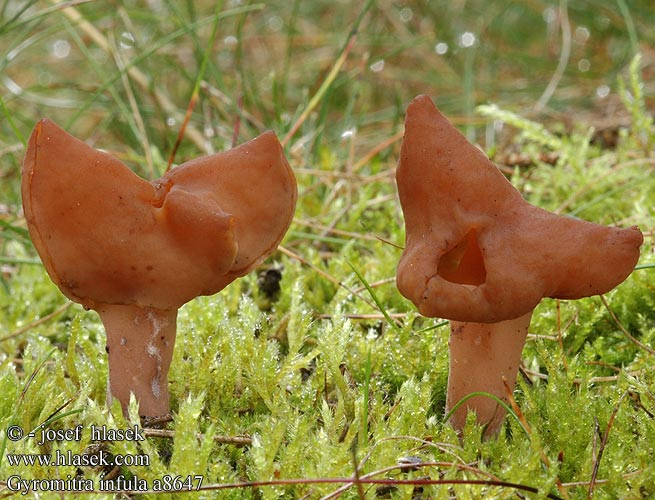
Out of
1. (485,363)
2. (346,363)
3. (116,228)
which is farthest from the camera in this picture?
(346,363)

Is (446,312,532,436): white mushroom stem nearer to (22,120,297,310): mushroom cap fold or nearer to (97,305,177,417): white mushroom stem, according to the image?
(22,120,297,310): mushroom cap fold

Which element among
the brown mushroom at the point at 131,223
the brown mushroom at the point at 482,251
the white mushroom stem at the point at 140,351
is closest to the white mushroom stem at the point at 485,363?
the brown mushroom at the point at 482,251

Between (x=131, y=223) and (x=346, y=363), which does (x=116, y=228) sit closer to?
(x=131, y=223)

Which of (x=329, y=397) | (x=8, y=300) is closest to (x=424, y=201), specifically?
(x=329, y=397)

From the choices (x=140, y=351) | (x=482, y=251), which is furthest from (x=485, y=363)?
(x=140, y=351)

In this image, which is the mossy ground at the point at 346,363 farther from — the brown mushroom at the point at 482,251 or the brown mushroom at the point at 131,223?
the brown mushroom at the point at 131,223

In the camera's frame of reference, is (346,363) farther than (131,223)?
Yes
